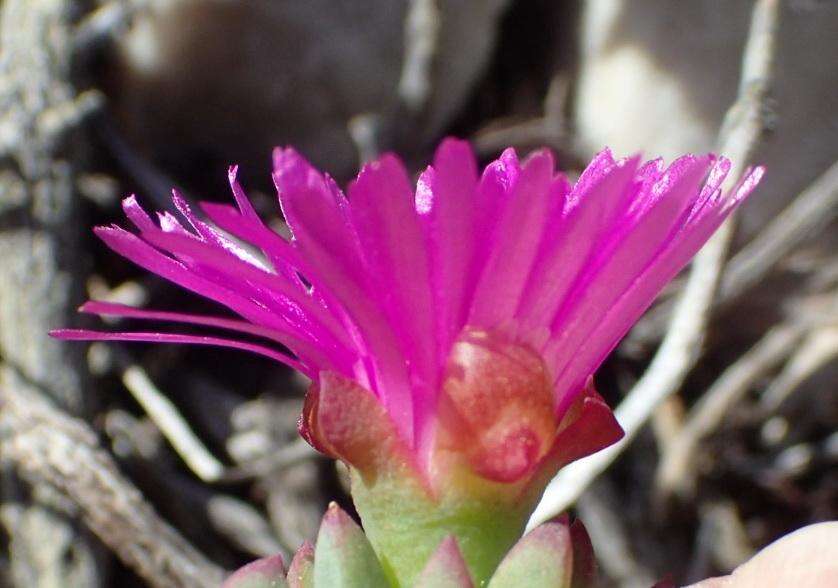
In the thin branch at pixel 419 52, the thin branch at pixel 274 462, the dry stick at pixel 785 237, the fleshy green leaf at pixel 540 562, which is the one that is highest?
the thin branch at pixel 419 52

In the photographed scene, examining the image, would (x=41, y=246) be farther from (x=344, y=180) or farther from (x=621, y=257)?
(x=621, y=257)

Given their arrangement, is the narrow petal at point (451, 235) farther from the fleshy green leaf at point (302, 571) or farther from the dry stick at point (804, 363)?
the dry stick at point (804, 363)

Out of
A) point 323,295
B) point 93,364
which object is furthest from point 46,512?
point 323,295

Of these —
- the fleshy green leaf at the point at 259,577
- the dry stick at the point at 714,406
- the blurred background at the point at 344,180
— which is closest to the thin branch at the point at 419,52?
the blurred background at the point at 344,180

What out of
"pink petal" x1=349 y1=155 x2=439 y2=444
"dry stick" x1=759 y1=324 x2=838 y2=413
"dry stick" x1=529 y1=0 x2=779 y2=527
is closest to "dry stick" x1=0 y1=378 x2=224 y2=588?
"dry stick" x1=529 y1=0 x2=779 y2=527

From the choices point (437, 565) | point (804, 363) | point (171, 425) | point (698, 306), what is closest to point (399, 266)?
point (437, 565)

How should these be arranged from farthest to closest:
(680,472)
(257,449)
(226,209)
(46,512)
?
1. (680,472)
2. (257,449)
3. (46,512)
4. (226,209)

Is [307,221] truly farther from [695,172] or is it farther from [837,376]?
[837,376]
